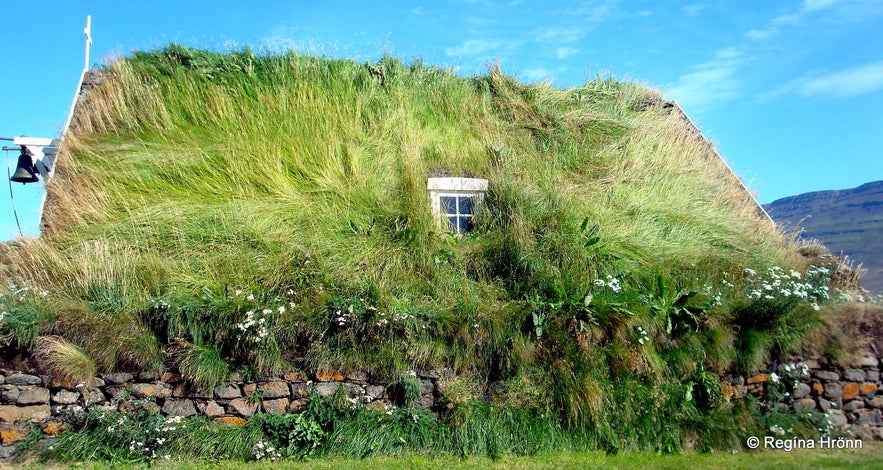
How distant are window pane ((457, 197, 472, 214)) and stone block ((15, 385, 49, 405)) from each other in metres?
6.12

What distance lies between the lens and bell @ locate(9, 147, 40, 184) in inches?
379

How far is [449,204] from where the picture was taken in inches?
394

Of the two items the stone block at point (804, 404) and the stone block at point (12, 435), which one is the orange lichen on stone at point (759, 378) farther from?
the stone block at point (12, 435)

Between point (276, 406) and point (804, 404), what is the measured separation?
21.0 ft

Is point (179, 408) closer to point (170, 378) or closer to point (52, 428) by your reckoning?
point (170, 378)

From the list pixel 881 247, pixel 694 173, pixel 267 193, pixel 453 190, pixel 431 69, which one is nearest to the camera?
pixel 267 193

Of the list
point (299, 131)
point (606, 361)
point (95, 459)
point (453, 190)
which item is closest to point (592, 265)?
point (606, 361)

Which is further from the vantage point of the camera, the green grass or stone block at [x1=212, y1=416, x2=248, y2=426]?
stone block at [x1=212, y1=416, x2=248, y2=426]

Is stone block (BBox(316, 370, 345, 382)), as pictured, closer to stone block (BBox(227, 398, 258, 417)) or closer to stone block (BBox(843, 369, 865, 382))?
stone block (BBox(227, 398, 258, 417))

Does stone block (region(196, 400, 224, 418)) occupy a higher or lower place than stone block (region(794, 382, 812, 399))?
higher

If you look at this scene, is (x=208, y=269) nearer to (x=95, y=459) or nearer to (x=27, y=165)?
(x=95, y=459)

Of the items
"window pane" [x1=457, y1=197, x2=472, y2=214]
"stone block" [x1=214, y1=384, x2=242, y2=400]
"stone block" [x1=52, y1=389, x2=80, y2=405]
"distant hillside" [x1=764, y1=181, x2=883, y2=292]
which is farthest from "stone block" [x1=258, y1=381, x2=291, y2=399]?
"distant hillside" [x1=764, y1=181, x2=883, y2=292]

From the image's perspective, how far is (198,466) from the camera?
6215 millimetres

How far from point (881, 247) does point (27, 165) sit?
290ft
